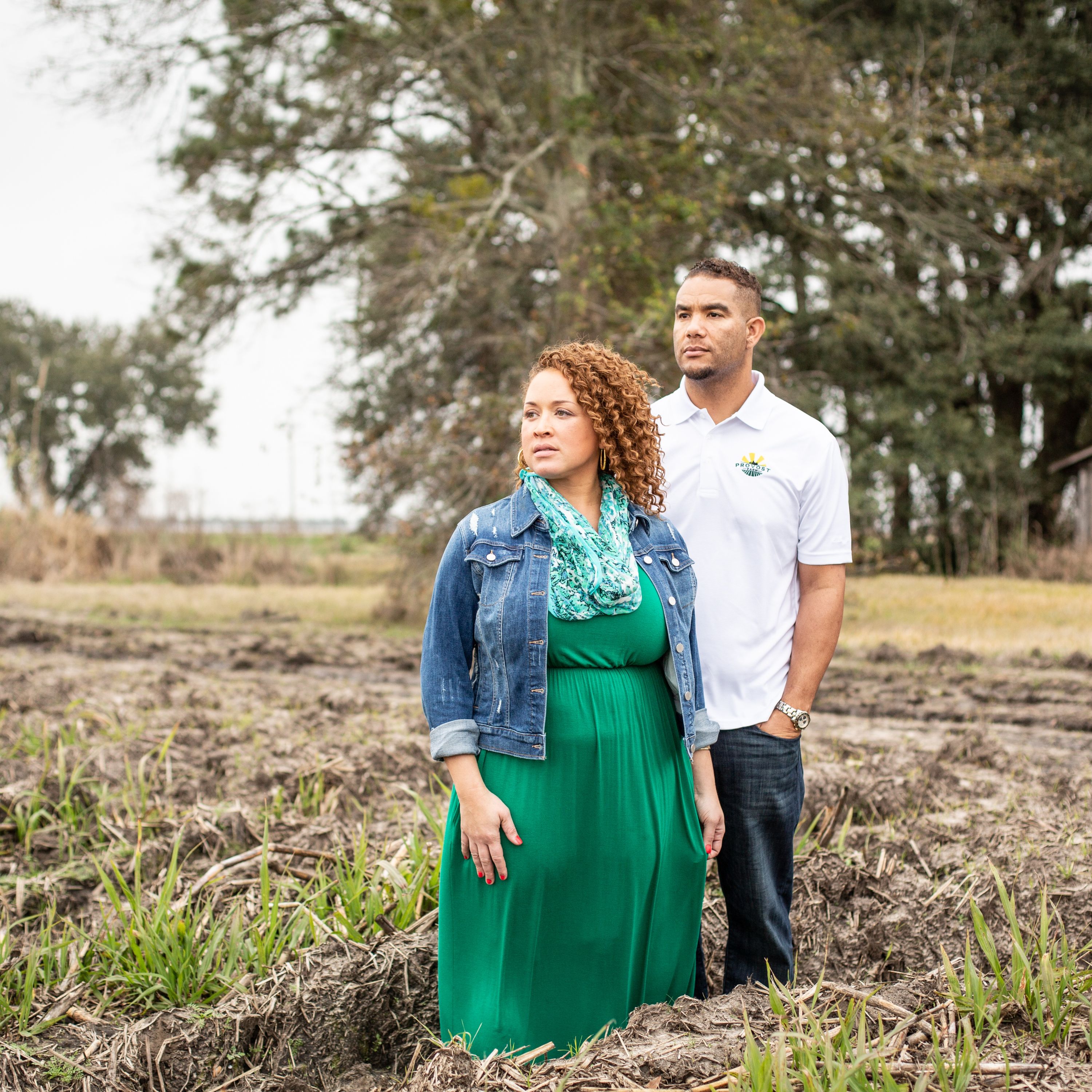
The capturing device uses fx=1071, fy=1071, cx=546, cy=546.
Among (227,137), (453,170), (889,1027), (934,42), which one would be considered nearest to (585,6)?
(453,170)

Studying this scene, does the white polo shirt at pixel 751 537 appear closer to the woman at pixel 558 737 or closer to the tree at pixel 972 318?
the woman at pixel 558 737

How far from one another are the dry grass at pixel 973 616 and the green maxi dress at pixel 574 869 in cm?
835

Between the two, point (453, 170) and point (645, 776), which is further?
point (453, 170)

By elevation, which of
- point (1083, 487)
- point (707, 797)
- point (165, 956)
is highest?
point (1083, 487)

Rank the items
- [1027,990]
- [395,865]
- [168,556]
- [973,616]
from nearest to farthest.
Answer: [1027,990] → [395,865] → [973,616] → [168,556]

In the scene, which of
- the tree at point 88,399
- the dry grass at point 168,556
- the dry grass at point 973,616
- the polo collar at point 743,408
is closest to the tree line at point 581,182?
the dry grass at point 973,616

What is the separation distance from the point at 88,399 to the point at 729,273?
38.0 metres

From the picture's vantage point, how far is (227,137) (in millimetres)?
12703

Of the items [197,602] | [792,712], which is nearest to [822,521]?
[792,712]

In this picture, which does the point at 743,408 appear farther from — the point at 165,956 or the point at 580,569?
the point at 165,956

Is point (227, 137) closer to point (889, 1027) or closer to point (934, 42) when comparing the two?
point (934, 42)

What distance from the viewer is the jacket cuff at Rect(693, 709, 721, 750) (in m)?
2.58

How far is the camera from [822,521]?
2797 mm

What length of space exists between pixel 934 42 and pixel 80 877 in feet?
53.2
